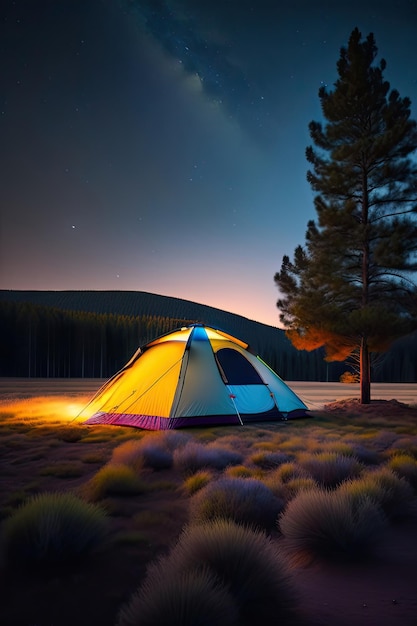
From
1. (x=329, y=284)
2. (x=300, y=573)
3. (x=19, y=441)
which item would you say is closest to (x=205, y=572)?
(x=300, y=573)

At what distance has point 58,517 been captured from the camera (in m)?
3.17

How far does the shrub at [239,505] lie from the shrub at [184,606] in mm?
1481

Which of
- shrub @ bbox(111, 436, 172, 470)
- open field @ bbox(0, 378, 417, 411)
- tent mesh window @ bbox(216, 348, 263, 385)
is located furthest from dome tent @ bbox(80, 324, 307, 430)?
open field @ bbox(0, 378, 417, 411)

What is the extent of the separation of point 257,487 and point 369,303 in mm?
12414

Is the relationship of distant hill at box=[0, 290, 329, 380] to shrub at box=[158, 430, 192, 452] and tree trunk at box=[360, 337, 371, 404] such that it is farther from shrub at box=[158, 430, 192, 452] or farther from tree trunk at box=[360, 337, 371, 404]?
shrub at box=[158, 430, 192, 452]

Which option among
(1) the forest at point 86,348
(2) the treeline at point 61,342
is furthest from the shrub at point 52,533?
(2) the treeline at point 61,342

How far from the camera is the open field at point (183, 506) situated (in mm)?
2490

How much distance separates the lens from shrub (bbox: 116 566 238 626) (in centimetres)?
204

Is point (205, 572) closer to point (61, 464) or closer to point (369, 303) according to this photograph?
point (61, 464)

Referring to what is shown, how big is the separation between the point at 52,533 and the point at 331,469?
3379 millimetres

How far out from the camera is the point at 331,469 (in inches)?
207

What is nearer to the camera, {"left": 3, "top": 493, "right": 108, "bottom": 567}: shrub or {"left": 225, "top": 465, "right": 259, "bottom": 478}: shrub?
{"left": 3, "top": 493, "right": 108, "bottom": 567}: shrub

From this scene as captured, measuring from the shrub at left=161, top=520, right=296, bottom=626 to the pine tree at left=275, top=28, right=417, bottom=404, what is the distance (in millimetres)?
12275

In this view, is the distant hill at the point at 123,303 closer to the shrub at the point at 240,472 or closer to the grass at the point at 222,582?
the shrub at the point at 240,472
